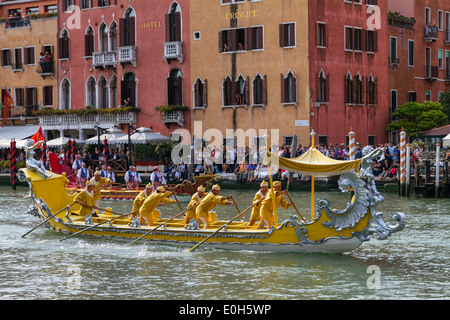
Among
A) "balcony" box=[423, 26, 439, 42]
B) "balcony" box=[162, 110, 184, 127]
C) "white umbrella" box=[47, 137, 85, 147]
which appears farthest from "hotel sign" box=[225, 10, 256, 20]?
"balcony" box=[423, 26, 439, 42]

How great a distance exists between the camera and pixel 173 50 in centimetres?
4312

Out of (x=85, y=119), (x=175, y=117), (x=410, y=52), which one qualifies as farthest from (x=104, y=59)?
(x=410, y=52)

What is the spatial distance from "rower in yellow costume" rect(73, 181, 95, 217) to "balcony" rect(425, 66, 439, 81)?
2811 cm

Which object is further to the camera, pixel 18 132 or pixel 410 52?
pixel 18 132

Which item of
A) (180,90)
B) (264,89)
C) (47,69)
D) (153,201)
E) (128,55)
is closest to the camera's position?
(153,201)

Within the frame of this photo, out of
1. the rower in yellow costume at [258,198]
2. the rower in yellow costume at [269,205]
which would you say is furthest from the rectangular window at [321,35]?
the rower in yellow costume at [269,205]

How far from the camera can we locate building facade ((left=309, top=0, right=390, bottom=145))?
1555 inches

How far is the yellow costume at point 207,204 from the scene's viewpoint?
759 inches

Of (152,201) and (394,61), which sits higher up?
(394,61)

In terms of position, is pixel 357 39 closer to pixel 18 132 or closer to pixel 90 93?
pixel 90 93

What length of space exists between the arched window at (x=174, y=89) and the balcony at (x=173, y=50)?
2.63ft

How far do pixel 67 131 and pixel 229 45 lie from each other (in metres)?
11.6

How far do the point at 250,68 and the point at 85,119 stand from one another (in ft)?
33.4

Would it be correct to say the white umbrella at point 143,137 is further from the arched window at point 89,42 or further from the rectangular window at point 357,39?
the rectangular window at point 357,39
